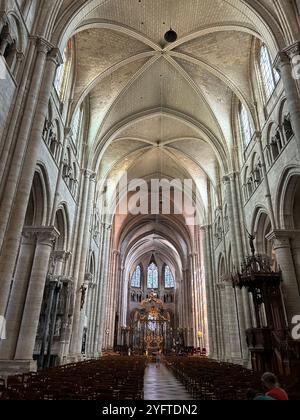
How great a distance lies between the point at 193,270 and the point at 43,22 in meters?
31.1

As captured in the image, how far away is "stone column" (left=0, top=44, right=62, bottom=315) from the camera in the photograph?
8.27m

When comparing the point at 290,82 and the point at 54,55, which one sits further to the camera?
the point at 54,55

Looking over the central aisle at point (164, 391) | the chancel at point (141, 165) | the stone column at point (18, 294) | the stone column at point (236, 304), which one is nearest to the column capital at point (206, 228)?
the chancel at point (141, 165)

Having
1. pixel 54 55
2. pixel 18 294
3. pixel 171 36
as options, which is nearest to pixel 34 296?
pixel 18 294

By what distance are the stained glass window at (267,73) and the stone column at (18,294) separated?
1284 centimetres

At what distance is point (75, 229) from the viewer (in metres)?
17.8

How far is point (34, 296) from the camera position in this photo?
438 inches

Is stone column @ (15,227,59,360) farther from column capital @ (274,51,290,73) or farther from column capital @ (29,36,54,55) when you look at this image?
column capital @ (274,51,290,73)

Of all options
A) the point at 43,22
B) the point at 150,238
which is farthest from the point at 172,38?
the point at 150,238

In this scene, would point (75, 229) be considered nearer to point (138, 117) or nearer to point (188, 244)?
point (138, 117)

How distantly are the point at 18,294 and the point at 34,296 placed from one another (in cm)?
62

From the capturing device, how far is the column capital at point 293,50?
428 inches

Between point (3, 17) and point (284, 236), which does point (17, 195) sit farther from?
point (284, 236)

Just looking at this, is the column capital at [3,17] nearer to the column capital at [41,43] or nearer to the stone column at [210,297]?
the column capital at [41,43]
